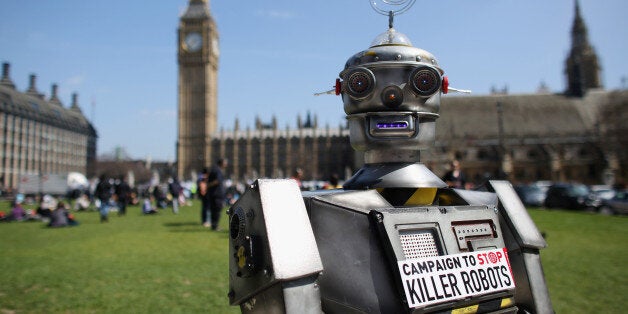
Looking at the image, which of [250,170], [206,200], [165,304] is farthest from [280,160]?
[165,304]

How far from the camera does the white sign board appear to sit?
1.97 meters

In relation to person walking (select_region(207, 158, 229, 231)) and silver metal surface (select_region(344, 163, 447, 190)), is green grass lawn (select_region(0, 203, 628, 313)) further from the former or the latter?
silver metal surface (select_region(344, 163, 447, 190))

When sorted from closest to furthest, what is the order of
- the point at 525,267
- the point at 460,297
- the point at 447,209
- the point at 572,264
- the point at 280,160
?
the point at 460,297
the point at 447,209
the point at 525,267
the point at 572,264
the point at 280,160

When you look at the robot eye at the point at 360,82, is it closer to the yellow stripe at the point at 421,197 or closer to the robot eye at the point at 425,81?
the robot eye at the point at 425,81

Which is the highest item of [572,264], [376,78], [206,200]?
[376,78]

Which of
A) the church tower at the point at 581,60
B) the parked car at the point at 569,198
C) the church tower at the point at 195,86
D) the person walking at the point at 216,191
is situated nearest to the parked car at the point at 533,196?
the parked car at the point at 569,198

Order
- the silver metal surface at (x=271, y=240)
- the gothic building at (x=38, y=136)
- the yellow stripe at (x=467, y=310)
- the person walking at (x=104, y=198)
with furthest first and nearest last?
1. the gothic building at (x=38, y=136)
2. the person walking at (x=104, y=198)
3. the yellow stripe at (x=467, y=310)
4. the silver metal surface at (x=271, y=240)

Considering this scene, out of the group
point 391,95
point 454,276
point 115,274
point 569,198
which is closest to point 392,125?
point 391,95

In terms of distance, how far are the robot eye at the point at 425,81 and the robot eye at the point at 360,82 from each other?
0.26 m

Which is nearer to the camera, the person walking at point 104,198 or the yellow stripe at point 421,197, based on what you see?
the yellow stripe at point 421,197

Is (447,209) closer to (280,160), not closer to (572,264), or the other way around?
(572,264)

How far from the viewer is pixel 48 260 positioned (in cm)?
661

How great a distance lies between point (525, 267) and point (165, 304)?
3.30 metres

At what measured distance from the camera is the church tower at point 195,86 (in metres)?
94.3
